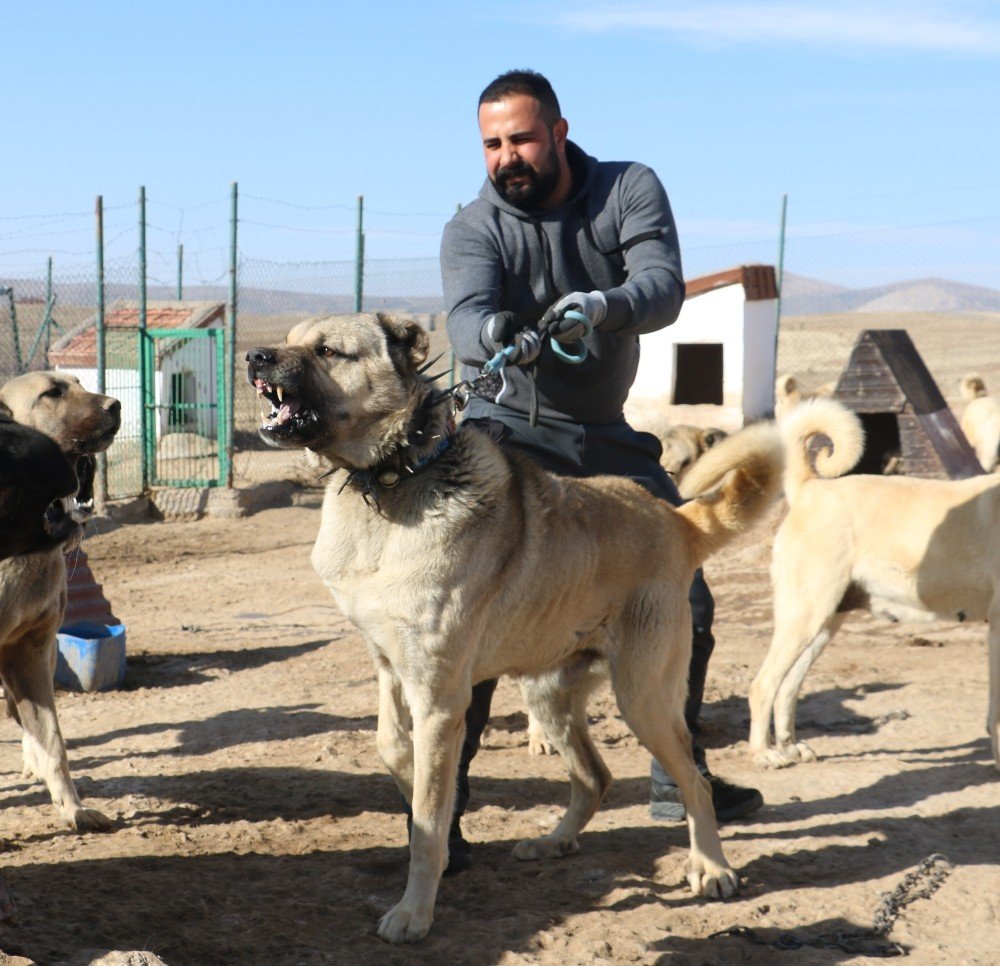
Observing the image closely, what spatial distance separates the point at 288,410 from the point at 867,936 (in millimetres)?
2241

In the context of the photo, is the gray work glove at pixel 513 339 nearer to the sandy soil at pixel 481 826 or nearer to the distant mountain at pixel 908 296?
the sandy soil at pixel 481 826

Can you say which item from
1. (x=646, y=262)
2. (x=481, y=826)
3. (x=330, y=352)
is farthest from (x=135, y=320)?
(x=330, y=352)

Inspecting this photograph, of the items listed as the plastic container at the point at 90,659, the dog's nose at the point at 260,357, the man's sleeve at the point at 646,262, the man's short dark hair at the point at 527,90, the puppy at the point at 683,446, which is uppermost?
the man's short dark hair at the point at 527,90

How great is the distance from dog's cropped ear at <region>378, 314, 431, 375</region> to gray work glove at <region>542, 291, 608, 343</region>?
352mm

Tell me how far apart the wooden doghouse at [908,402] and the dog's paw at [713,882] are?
6.43 m

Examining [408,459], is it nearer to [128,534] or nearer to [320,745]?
[320,745]

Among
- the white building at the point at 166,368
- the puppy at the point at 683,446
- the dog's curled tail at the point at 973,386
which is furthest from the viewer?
the white building at the point at 166,368

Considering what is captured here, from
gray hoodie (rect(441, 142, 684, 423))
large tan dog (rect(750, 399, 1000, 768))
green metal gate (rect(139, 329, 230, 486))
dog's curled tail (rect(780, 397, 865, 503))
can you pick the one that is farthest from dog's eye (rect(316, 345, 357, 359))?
green metal gate (rect(139, 329, 230, 486))

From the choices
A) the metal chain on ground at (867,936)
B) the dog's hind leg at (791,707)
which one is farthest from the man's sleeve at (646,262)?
the dog's hind leg at (791,707)

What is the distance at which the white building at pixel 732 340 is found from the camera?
620 inches

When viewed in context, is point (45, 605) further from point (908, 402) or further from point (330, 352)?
point (908, 402)

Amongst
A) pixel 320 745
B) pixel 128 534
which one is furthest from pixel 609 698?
pixel 128 534

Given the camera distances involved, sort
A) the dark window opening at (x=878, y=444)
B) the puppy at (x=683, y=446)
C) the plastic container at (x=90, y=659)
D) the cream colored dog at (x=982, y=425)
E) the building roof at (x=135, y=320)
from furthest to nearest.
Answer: the building roof at (x=135, y=320), the puppy at (x=683, y=446), the dark window opening at (x=878, y=444), the cream colored dog at (x=982, y=425), the plastic container at (x=90, y=659)

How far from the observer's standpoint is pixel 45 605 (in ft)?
14.1
